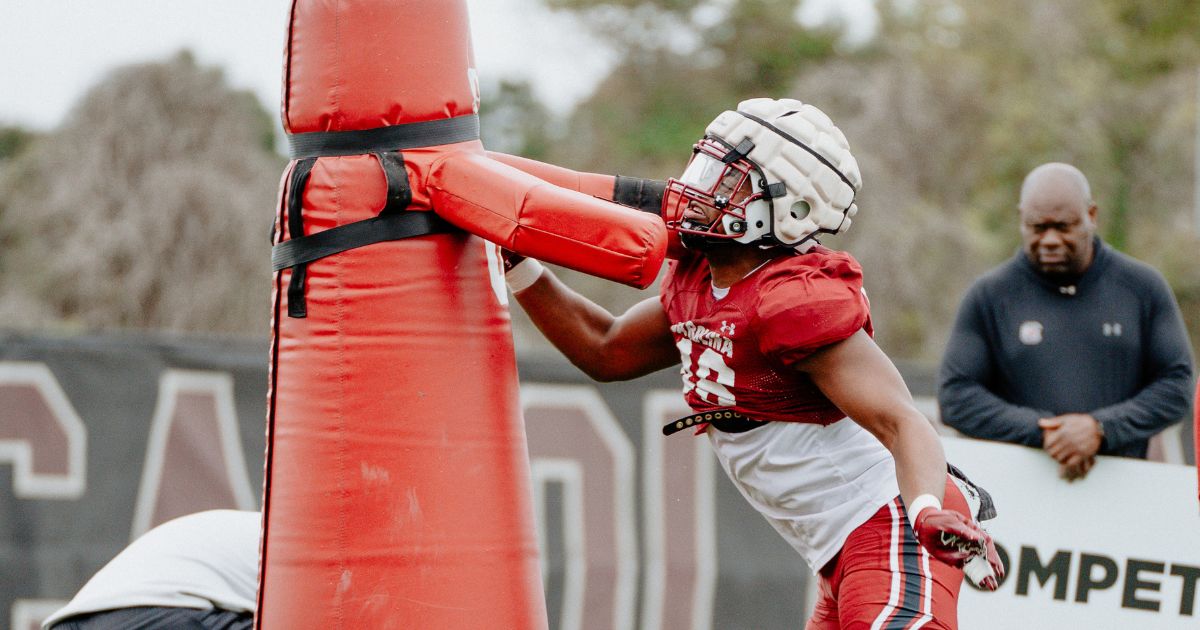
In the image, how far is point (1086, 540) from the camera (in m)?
4.83

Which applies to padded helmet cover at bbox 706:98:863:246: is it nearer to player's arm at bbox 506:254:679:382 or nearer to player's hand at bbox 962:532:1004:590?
player's arm at bbox 506:254:679:382

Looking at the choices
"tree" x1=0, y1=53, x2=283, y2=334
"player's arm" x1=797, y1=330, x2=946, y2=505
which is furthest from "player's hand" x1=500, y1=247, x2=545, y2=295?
"tree" x1=0, y1=53, x2=283, y2=334

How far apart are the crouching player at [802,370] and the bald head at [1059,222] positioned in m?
1.95

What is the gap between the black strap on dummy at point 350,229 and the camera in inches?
116

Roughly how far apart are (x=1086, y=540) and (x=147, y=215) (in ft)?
28.8

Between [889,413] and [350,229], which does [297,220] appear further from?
[889,413]

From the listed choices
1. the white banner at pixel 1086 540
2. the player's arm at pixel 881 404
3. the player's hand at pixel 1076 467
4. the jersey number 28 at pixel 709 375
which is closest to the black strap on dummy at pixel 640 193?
the jersey number 28 at pixel 709 375

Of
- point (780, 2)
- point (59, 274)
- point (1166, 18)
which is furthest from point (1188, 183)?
point (59, 274)

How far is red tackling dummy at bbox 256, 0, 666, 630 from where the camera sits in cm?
290

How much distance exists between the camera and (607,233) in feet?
9.55

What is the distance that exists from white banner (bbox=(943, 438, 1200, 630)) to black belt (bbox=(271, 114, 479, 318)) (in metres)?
2.52

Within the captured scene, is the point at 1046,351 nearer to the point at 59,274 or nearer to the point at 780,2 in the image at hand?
the point at 59,274

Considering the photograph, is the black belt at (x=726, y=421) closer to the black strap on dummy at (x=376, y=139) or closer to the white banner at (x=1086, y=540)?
the black strap on dummy at (x=376, y=139)

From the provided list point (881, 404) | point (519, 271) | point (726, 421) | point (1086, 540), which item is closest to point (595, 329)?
point (519, 271)
